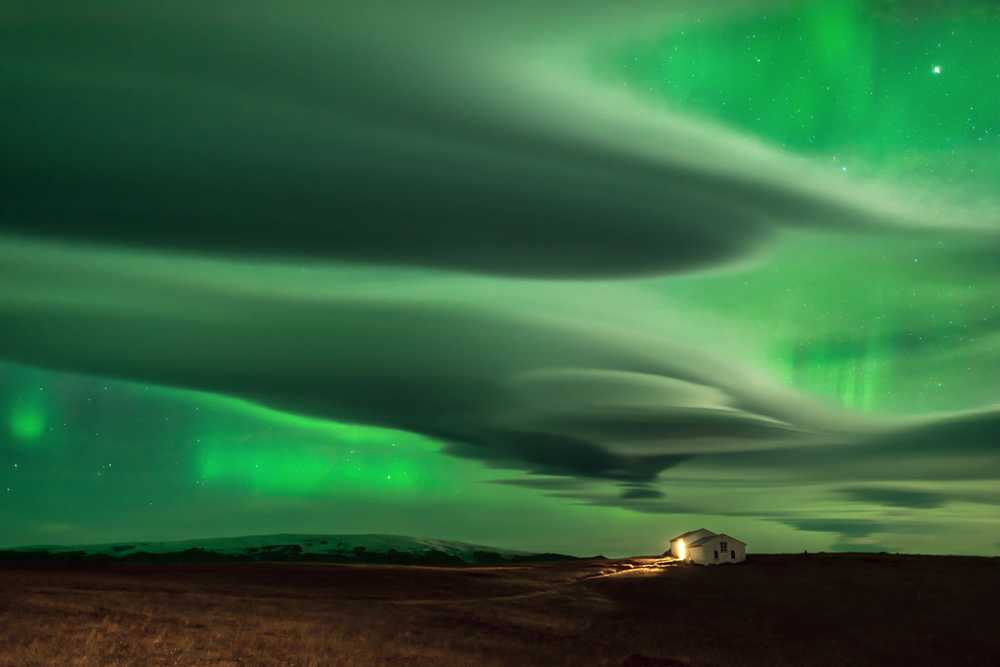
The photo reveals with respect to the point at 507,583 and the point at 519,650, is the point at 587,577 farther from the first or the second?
the point at 519,650

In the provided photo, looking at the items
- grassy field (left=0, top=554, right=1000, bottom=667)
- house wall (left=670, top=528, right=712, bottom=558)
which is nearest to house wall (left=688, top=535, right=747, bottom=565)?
house wall (left=670, top=528, right=712, bottom=558)

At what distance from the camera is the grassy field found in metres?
28.6

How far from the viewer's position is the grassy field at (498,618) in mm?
28562

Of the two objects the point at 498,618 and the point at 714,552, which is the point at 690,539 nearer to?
the point at 714,552

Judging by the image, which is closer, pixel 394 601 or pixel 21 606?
pixel 21 606

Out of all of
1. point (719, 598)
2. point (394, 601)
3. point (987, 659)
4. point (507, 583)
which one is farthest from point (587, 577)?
point (987, 659)

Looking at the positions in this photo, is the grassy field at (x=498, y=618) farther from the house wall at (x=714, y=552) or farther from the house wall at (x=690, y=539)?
the house wall at (x=690, y=539)

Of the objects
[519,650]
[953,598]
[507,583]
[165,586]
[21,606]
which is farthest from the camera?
[507,583]

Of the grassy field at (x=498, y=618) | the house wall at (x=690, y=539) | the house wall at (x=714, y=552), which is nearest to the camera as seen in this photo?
the grassy field at (x=498, y=618)

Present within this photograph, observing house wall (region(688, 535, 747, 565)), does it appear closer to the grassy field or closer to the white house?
the white house

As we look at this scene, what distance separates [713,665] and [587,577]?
36577 mm

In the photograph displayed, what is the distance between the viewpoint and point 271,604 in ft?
136

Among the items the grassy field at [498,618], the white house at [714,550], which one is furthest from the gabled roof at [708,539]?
the grassy field at [498,618]

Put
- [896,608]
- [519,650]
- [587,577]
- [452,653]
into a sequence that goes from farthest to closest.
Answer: [587,577] → [896,608] → [519,650] → [452,653]
